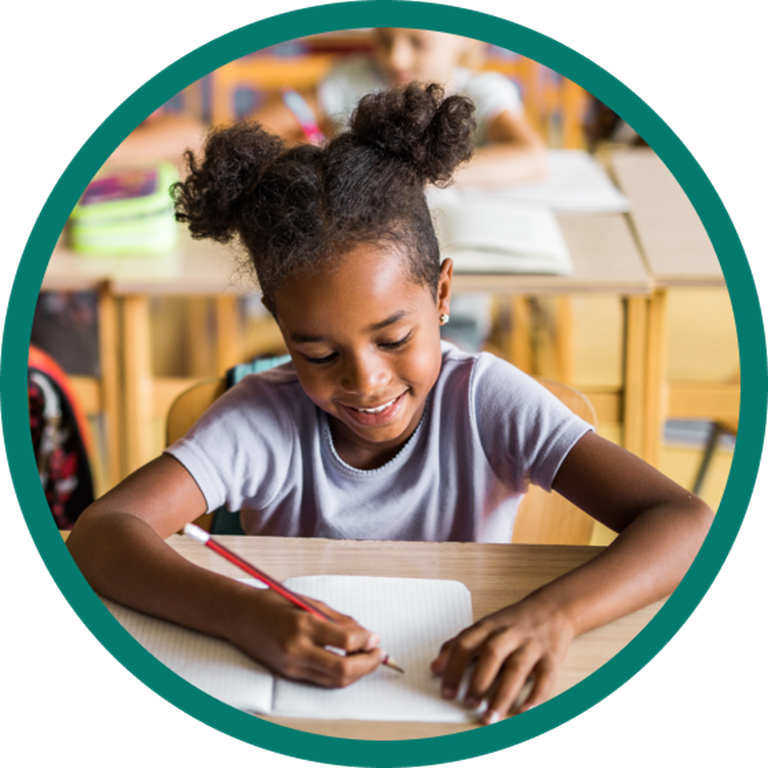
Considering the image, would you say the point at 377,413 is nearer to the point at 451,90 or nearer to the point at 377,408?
the point at 377,408

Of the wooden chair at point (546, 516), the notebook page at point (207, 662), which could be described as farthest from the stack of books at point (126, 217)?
the notebook page at point (207, 662)

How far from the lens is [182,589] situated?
0.58m

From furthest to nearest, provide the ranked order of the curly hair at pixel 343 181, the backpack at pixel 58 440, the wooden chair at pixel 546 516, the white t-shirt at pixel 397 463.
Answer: the backpack at pixel 58 440
the wooden chair at pixel 546 516
the white t-shirt at pixel 397 463
the curly hair at pixel 343 181

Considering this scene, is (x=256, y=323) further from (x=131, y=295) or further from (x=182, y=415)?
(x=182, y=415)

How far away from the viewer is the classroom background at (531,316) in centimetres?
134

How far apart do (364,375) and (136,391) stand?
3.13 ft

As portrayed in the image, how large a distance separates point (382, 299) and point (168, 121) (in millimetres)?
1248

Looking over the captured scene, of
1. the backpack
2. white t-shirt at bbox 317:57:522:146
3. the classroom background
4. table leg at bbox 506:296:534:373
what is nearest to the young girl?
the classroom background

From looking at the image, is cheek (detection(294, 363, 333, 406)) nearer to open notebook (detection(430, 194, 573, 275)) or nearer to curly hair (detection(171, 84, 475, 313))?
curly hair (detection(171, 84, 475, 313))

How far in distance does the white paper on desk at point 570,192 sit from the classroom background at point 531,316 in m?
0.02

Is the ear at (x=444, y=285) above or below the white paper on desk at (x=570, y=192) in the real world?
below

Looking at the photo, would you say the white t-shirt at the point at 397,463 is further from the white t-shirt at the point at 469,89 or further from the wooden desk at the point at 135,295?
the white t-shirt at the point at 469,89

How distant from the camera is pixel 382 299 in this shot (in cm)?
62

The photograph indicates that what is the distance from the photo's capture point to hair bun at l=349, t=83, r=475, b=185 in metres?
0.65
